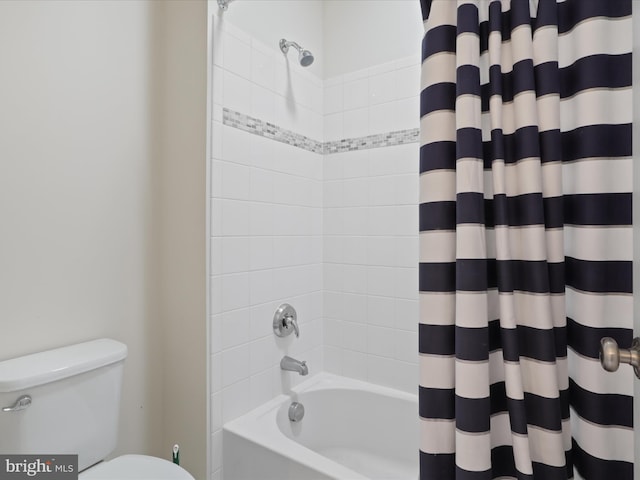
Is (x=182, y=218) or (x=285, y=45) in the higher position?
(x=285, y=45)

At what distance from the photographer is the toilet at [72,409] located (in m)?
1.07

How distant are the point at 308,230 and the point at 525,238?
125 centimetres

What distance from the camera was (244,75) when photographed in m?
1.59

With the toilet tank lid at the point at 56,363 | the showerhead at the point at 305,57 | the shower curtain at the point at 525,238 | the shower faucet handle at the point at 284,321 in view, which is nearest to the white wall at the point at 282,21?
the showerhead at the point at 305,57

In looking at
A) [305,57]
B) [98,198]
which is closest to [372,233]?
[305,57]

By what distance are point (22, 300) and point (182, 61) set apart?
3.61 feet

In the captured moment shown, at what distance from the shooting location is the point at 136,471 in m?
1.22

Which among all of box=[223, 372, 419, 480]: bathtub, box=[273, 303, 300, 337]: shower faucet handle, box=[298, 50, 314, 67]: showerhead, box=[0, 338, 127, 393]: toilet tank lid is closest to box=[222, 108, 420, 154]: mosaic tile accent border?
box=[298, 50, 314, 67]: showerhead

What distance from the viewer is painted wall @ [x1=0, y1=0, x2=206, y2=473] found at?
4.05ft

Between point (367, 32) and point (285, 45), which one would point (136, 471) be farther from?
point (367, 32)

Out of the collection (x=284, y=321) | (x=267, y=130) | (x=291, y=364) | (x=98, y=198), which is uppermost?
(x=267, y=130)

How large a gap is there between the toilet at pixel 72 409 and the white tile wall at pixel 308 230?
337mm

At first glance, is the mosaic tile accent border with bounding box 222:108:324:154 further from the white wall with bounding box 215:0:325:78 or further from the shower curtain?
the shower curtain

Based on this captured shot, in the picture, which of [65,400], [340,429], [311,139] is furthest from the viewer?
[311,139]
